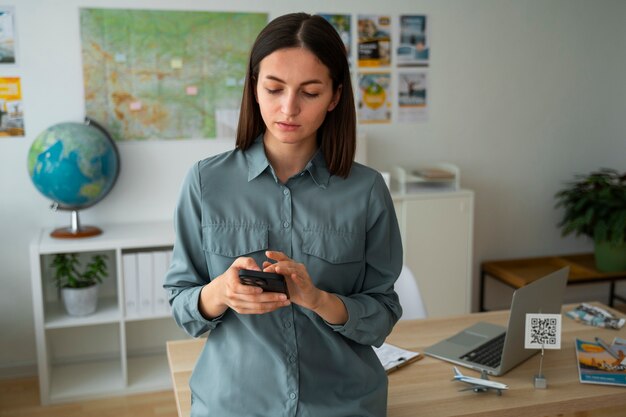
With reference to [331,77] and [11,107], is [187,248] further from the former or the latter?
[11,107]

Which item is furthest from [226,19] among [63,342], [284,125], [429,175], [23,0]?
[284,125]

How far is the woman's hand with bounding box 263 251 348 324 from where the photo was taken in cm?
122

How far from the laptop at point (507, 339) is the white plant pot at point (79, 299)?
1923 millimetres

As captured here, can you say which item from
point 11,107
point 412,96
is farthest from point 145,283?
point 412,96

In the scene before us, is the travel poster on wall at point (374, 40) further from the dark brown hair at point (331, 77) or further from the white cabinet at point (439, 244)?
the dark brown hair at point (331, 77)

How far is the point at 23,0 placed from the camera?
3.38 meters

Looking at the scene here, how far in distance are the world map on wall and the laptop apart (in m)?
2.07

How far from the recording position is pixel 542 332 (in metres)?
1.86

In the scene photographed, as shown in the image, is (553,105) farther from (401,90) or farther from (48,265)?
(48,265)

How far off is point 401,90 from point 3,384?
2.71 m

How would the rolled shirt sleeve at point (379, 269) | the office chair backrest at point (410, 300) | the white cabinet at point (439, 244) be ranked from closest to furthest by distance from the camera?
the rolled shirt sleeve at point (379, 269)
the office chair backrest at point (410, 300)
the white cabinet at point (439, 244)

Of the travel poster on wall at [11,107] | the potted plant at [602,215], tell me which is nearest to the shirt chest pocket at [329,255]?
the travel poster on wall at [11,107]

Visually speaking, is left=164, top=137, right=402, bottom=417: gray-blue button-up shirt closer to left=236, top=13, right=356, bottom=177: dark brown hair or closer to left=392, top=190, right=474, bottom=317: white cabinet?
left=236, top=13, right=356, bottom=177: dark brown hair

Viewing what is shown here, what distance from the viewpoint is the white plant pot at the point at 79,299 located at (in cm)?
331
